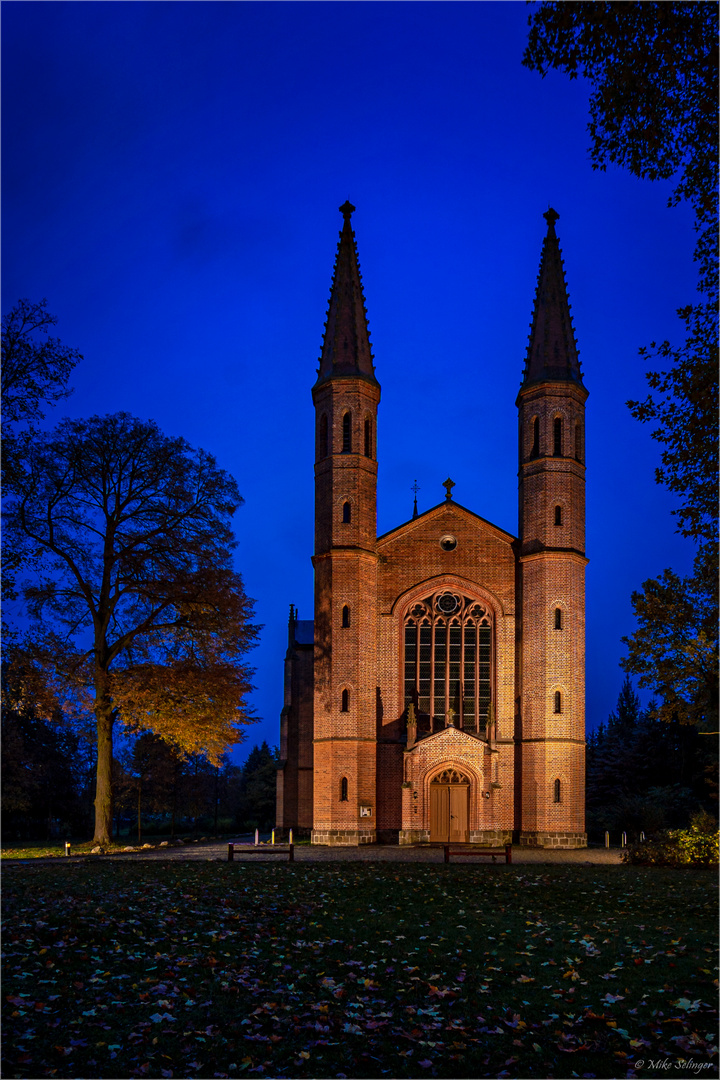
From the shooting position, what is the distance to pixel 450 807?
120 feet

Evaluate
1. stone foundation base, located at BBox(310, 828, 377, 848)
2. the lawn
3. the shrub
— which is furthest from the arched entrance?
the lawn

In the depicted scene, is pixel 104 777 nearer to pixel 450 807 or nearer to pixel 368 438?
pixel 450 807

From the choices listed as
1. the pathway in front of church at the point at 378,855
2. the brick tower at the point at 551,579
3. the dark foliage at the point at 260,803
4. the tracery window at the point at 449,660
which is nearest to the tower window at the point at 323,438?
the tracery window at the point at 449,660

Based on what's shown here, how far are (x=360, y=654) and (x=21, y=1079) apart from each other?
3014cm

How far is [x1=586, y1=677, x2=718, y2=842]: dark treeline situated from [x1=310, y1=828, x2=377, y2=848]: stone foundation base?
14079 mm

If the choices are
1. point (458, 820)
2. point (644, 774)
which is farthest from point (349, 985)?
point (644, 774)

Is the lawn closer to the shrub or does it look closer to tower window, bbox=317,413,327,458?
the shrub

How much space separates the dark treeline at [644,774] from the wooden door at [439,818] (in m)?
11.1

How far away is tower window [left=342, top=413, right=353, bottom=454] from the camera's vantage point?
3922 cm

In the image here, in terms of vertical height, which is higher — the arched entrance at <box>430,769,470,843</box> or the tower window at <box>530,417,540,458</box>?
the tower window at <box>530,417,540,458</box>

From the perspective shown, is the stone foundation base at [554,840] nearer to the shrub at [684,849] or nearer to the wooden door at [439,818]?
the wooden door at [439,818]

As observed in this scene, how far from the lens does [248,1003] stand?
934 cm

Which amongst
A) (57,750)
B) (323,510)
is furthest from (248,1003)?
(57,750)

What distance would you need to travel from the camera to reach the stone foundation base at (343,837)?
35.5 m
